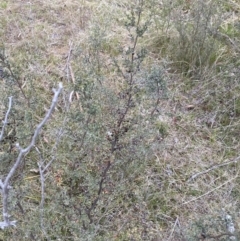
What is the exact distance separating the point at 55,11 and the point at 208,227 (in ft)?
6.34

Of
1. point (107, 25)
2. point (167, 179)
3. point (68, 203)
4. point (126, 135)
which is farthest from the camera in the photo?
point (107, 25)

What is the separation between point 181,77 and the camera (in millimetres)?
2553

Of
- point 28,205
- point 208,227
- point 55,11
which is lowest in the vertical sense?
point 28,205

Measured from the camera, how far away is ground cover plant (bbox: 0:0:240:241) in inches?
70.3

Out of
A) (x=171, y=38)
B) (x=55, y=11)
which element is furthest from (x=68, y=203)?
(x=55, y=11)

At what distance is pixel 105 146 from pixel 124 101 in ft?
0.72

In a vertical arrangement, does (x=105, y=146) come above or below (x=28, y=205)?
above

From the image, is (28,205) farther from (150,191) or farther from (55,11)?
(55,11)

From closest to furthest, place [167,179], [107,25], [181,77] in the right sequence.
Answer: [167,179] < [181,77] < [107,25]

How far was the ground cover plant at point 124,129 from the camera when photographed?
1.79 m

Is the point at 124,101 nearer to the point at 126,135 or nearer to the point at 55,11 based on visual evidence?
the point at 126,135

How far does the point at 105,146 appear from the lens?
6.40 feet

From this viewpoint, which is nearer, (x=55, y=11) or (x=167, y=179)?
(x=167, y=179)

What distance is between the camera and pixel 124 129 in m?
1.92
